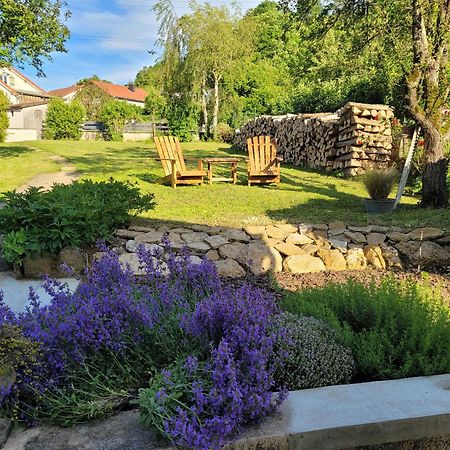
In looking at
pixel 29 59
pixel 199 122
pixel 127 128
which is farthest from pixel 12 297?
pixel 127 128

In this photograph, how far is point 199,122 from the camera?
26141 millimetres

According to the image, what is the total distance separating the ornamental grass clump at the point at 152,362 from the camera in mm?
1640

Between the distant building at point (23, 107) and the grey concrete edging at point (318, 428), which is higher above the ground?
the distant building at point (23, 107)

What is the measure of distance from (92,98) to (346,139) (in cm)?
3228

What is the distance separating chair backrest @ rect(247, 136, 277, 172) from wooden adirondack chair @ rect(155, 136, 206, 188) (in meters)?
1.14

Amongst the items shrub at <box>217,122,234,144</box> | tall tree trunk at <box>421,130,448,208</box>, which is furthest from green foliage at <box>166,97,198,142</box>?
tall tree trunk at <box>421,130,448,208</box>

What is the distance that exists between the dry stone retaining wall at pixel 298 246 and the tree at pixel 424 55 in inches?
75.9

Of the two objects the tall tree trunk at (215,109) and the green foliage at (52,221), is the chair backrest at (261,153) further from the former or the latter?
the tall tree trunk at (215,109)

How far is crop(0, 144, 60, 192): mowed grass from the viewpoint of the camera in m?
9.80

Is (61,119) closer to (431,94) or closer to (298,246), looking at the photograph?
(431,94)

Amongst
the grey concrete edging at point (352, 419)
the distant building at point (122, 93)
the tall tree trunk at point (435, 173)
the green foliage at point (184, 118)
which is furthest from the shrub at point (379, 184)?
the distant building at point (122, 93)

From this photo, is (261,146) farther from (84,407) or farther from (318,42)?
(84,407)

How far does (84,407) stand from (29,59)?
45.5ft

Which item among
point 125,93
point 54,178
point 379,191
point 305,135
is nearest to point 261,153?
point 305,135
